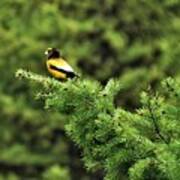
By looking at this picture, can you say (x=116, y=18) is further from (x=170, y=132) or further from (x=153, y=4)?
(x=170, y=132)

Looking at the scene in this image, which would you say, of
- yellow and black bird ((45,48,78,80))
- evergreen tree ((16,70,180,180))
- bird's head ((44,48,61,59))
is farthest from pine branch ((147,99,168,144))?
bird's head ((44,48,61,59))

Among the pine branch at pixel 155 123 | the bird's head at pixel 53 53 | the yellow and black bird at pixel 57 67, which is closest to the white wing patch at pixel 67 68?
the yellow and black bird at pixel 57 67

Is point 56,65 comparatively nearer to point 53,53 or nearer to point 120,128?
point 53,53

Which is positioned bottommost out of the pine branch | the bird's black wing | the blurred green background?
the pine branch

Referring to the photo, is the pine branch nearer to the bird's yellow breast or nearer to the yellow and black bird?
the yellow and black bird

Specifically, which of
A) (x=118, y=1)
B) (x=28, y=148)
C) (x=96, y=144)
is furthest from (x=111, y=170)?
(x=118, y=1)
